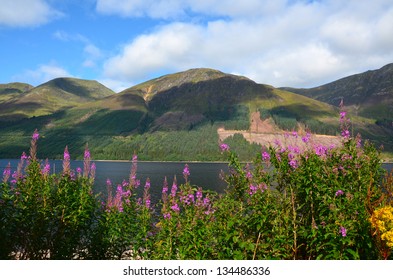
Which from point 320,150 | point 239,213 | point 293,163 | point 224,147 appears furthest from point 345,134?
point 239,213

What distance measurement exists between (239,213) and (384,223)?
10.2ft

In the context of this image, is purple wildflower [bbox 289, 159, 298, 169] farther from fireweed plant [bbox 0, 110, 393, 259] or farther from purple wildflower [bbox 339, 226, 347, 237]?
purple wildflower [bbox 339, 226, 347, 237]

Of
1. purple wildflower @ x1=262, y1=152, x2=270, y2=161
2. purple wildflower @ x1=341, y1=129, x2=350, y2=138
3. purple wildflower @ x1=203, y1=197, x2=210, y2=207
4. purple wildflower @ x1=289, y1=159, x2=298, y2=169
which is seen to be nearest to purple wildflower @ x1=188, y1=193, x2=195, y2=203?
purple wildflower @ x1=203, y1=197, x2=210, y2=207

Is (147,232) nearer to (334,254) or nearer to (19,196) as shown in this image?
(19,196)

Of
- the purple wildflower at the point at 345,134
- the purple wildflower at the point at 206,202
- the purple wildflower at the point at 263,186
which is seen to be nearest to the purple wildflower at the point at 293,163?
the purple wildflower at the point at 263,186

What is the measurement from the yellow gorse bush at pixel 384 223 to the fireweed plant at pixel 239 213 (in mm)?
19

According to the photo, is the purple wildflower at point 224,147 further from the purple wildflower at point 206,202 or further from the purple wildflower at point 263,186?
the purple wildflower at point 263,186

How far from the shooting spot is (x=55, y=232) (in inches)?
445

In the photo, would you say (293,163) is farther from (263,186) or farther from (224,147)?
(224,147)

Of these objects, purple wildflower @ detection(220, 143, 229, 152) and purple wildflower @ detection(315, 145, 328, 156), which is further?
purple wildflower @ detection(220, 143, 229, 152)

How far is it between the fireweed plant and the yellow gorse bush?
0.02 meters

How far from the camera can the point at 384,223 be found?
6.68m

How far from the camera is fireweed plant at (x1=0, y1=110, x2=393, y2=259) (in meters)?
7.43

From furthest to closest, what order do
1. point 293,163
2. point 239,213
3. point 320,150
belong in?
point 320,150, point 293,163, point 239,213
